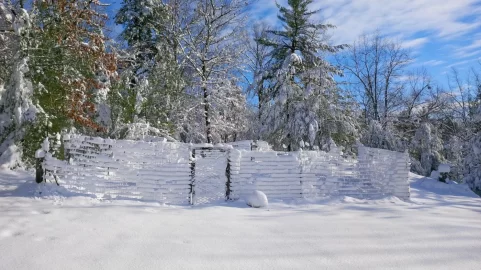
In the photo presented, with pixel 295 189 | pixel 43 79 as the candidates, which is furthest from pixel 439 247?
pixel 43 79

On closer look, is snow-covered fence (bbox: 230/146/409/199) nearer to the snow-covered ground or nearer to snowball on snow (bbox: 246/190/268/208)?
snowball on snow (bbox: 246/190/268/208)

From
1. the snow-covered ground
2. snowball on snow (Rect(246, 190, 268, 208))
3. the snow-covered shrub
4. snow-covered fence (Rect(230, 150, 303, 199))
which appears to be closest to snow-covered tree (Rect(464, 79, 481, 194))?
the snow-covered shrub

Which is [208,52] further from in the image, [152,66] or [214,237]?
[214,237]

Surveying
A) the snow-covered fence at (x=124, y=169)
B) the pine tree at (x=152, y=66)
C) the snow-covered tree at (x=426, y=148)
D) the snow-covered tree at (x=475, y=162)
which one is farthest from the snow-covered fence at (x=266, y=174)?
the snow-covered tree at (x=426, y=148)

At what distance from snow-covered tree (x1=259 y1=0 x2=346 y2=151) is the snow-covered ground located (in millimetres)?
7576

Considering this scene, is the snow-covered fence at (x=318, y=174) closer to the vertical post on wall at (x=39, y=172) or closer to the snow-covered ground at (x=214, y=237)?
the snow-covered ground at (x=214, y=237)

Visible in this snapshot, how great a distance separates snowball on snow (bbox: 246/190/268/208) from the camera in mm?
7074

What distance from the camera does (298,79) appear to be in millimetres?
14820

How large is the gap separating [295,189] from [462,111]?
81.3ft

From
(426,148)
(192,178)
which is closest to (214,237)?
(192,178)

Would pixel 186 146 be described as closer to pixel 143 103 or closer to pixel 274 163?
pixel 274 163

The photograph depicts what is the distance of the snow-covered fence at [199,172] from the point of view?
277 inches

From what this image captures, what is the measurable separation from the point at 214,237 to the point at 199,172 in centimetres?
318

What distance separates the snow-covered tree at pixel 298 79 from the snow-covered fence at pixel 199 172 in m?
5.13
